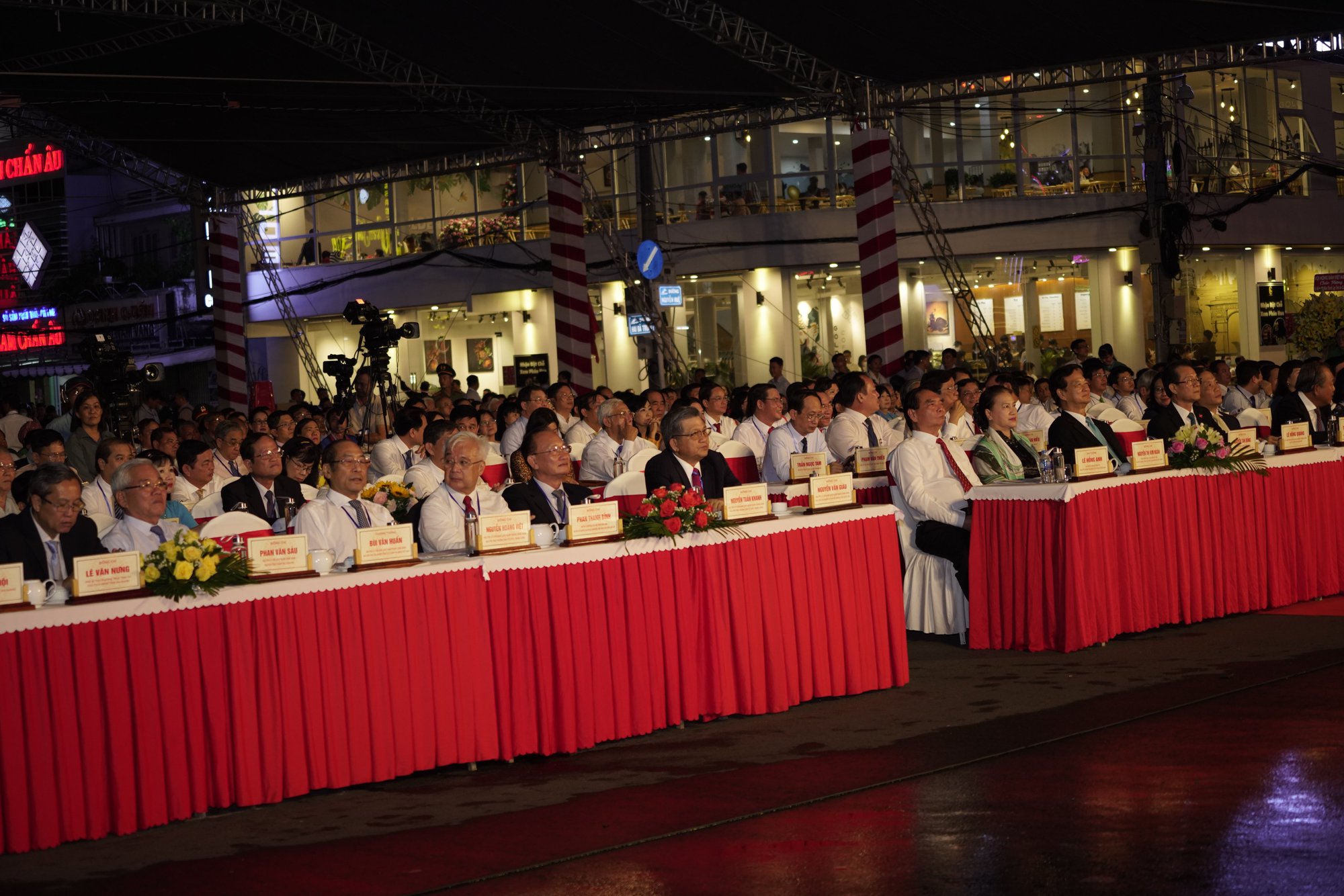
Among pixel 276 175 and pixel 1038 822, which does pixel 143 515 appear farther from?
pixel 276 175

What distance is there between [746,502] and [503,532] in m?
1.28

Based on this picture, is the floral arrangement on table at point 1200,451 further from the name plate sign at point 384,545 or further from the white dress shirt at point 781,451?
the name plate sign at point 384,545

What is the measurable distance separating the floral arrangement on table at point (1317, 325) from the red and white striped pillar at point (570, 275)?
10.1 metres

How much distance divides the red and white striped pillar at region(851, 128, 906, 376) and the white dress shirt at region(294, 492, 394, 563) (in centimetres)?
1056

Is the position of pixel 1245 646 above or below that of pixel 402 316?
below

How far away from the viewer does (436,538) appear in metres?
6.80

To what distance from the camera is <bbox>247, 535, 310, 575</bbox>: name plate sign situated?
569 cm

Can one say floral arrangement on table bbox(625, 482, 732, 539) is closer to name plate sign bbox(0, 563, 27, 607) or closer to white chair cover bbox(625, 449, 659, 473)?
name plate sign bbox(0, 563, 27, 607)

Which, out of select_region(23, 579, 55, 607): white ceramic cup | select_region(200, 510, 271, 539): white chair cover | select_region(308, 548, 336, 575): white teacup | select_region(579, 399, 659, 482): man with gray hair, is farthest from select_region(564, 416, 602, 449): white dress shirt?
select_region(23, 579, 55, 607): white ceramic cup

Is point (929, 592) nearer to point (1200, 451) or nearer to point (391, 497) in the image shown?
point (1200, 451)

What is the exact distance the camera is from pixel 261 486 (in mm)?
8773

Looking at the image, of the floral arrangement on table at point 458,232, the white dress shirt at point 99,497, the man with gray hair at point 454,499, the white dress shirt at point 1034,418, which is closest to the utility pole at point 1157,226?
the white dress shirt at point 1034,418

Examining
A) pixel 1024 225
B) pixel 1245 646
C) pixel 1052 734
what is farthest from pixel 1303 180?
pixel 1052 734

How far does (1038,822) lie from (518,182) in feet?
80.8
